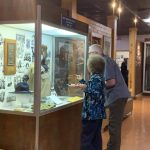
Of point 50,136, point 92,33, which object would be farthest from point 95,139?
point 92,33

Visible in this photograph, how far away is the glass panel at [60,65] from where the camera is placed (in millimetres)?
3711

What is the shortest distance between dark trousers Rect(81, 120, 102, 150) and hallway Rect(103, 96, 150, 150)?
4.88 ft

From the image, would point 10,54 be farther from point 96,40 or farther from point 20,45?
point 96,40

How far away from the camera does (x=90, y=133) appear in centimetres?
384

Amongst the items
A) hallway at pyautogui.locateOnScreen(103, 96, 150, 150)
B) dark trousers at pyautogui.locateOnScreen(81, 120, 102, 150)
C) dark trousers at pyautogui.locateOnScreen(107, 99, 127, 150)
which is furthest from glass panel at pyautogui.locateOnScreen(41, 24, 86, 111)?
hallway at pyautogui.locateOnScreen(103, 96, 150, 150)

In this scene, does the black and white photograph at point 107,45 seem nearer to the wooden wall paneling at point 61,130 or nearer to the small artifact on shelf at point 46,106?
the wooden wall paneling at point 61,130

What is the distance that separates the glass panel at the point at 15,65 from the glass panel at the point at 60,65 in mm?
174

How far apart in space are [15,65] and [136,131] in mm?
3761

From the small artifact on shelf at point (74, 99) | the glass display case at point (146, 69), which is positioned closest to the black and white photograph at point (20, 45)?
the small artifact on shelf at point (74, 99)

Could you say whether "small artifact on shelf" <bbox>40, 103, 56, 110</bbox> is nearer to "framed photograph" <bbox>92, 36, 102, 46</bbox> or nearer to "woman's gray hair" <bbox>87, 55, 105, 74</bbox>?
"woman's gray hair" <bbox>87, 55, 105, 74</bbox>

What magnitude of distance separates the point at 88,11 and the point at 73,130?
6989mm

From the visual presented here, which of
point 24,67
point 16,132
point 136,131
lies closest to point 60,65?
point 24,67

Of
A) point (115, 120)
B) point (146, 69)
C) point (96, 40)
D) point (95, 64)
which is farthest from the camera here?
point (146, 69)

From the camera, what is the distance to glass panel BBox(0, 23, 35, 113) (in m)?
3.52
